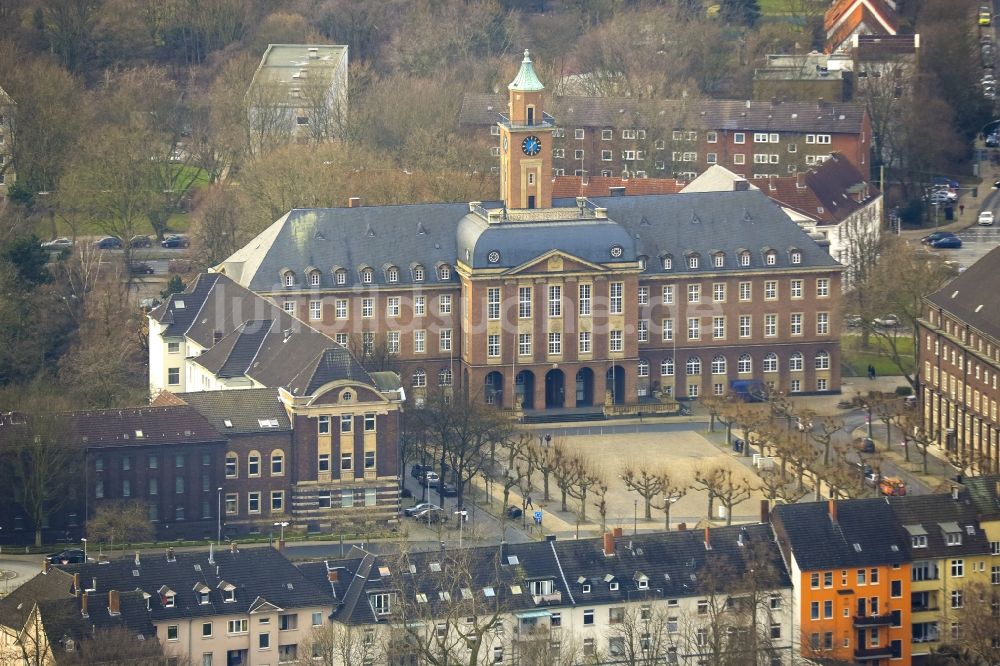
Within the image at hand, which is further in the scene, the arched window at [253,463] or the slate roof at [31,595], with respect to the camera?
the arched window at [253,463]

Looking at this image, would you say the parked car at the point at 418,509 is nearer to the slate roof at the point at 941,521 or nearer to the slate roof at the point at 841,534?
the slate roof at the point at 841,534

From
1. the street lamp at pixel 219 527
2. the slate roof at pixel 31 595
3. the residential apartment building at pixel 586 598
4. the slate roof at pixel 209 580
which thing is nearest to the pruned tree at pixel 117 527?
the street lamp at pixel 219 527

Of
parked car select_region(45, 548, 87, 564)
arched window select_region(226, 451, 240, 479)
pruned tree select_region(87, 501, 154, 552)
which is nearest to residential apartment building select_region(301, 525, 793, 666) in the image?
pruned tree select_region(87, 501, 154, 552)

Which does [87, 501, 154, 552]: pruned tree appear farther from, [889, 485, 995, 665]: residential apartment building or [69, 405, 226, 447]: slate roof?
[889, 485, 995, 665]: residential apartment building

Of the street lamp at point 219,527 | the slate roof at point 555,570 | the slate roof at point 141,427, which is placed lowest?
the street lamp at point 219,527

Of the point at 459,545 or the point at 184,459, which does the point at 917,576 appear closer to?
the point at 459,545
